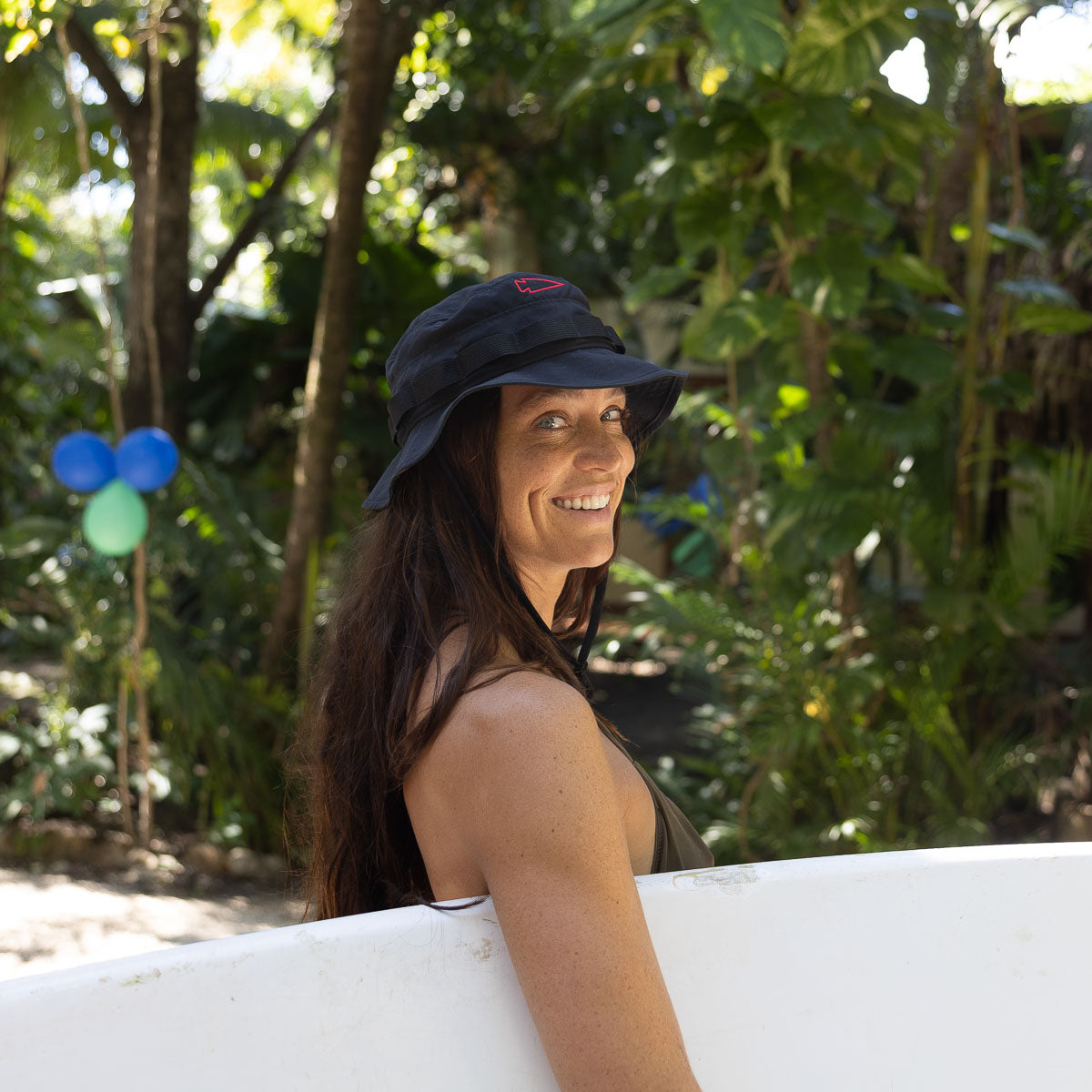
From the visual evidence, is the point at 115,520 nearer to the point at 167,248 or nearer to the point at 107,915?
the point at 107,915

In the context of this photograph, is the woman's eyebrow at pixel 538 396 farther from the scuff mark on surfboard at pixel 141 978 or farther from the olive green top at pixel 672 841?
the scuff mark on surfboard at pixel 141 978

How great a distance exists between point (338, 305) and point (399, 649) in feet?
10.7

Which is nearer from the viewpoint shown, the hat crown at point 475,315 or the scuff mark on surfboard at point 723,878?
the hat crown at point 475,315

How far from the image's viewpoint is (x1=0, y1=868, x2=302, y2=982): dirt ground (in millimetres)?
3604

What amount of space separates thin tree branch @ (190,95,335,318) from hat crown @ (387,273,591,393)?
4.84 metres

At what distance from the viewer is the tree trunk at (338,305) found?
4.09 metres

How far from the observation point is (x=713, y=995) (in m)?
1.49

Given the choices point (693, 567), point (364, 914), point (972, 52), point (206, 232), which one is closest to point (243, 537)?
point (693, 567)

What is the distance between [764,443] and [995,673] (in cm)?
121

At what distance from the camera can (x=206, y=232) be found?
2575 centimetres

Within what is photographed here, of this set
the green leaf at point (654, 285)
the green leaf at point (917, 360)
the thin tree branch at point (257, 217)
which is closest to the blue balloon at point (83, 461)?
the thin tree branch at point (257, 217)

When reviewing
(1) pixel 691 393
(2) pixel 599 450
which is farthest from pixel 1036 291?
(2) pixel 599 450

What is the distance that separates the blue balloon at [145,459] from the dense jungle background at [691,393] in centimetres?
18

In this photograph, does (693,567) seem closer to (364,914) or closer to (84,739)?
(84,739)
